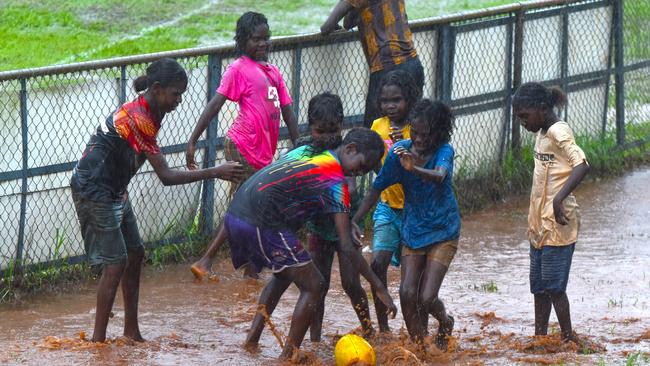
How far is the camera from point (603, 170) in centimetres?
1148

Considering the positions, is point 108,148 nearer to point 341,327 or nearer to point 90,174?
point 90,174

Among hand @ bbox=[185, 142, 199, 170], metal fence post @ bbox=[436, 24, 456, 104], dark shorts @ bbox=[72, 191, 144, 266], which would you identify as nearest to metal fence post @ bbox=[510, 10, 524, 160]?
metal fence post @ bbox=[436, 24, 456, 104]

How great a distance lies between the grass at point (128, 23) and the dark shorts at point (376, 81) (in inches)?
283

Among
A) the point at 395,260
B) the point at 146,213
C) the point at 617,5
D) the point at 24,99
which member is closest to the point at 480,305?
the point at 395,260

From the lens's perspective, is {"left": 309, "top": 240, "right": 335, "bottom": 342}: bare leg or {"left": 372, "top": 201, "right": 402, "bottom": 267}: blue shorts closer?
{"left": 309, "top": 240, "right": 335, "bottom": 342}: bare leg

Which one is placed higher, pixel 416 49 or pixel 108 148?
pixel 416 49

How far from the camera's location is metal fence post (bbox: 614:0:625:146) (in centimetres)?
1177

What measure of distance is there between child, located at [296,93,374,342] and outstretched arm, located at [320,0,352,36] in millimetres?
2323

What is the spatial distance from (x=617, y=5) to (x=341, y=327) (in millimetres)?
5848

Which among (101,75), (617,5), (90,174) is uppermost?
(617,5)

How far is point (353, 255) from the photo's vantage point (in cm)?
Answer: 618

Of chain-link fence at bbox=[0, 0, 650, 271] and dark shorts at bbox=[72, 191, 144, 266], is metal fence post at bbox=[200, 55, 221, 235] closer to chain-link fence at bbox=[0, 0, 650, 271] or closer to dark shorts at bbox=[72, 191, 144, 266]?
chain-link fence at bbox=[0, 0, 650, 271]

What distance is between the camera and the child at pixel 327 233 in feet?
21.4

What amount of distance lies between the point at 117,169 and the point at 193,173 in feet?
1.41
